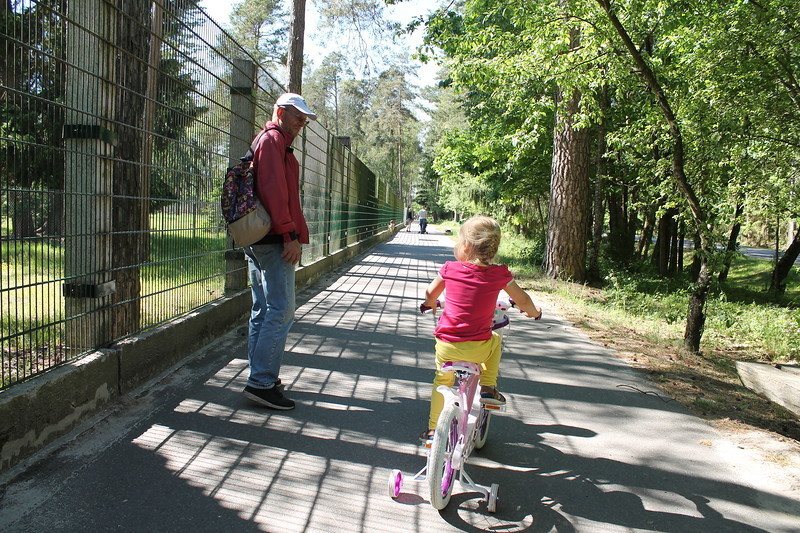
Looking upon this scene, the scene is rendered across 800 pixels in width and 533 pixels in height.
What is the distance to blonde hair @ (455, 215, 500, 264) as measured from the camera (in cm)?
331

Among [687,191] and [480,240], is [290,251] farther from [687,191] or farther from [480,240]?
[687,191]

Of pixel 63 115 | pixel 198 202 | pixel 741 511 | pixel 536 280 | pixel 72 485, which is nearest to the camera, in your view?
pixel 72 485

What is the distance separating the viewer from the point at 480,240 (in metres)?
3.30

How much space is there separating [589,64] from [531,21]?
1.29 metres

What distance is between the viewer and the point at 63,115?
341 centimetres

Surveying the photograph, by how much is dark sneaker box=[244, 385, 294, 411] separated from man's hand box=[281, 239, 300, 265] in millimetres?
913

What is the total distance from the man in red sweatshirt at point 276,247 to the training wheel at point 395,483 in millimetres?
1351

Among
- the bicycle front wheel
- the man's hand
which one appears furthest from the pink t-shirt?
the man's hand

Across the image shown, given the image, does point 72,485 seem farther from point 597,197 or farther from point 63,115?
point 597,197

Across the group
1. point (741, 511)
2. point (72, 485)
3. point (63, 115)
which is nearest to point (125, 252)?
point (63, 115)

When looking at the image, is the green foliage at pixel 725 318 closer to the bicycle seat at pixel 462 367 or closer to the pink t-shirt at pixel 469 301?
the pink t-shirt at pixel 469 301

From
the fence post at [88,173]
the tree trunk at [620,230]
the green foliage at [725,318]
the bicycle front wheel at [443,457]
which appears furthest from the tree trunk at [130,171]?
the tree trunk at [620,230]

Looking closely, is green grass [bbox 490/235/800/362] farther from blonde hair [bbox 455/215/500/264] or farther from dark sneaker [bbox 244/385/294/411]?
dark sneaker [bbox 244/385/294/411]

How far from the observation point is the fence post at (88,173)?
11.5ft
